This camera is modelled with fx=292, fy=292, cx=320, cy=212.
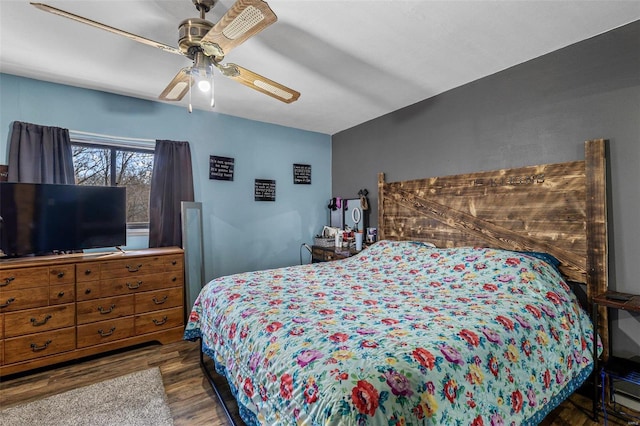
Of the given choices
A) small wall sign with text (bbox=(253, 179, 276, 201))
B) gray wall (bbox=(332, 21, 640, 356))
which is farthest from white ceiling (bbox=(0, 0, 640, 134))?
small wall sign with text (bbox=(253, 179, 276, 201))

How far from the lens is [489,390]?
1263 mm

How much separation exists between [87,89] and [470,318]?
3850 millimetres

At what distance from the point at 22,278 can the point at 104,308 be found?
24.4 inches

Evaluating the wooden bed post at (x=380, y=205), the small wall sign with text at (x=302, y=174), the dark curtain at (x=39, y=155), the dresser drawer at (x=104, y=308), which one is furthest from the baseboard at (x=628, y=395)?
the dark curtain at (x=39, y=155)

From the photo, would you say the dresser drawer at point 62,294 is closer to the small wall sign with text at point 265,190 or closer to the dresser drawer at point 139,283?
the dresser drawer at point 139,283

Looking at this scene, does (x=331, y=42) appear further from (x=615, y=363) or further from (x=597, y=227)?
(x=615, y=363)

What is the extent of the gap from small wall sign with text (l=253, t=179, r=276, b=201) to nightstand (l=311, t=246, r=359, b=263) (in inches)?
37.1

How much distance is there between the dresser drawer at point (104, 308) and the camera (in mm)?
2520

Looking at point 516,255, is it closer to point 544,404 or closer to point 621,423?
point 544,404

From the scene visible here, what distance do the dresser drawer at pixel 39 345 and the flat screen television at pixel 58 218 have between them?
689 mm

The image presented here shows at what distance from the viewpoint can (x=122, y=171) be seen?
10.6 feet

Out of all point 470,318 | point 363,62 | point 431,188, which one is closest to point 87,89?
point 363,62

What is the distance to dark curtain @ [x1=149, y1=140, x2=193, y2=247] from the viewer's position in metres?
3.21

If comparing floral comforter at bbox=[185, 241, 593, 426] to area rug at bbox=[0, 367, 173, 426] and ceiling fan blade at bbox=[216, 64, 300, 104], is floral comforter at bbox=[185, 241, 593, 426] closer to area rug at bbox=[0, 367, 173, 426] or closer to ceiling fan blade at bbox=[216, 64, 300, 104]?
area rug at bbox=[0, 367, 173, 426]
